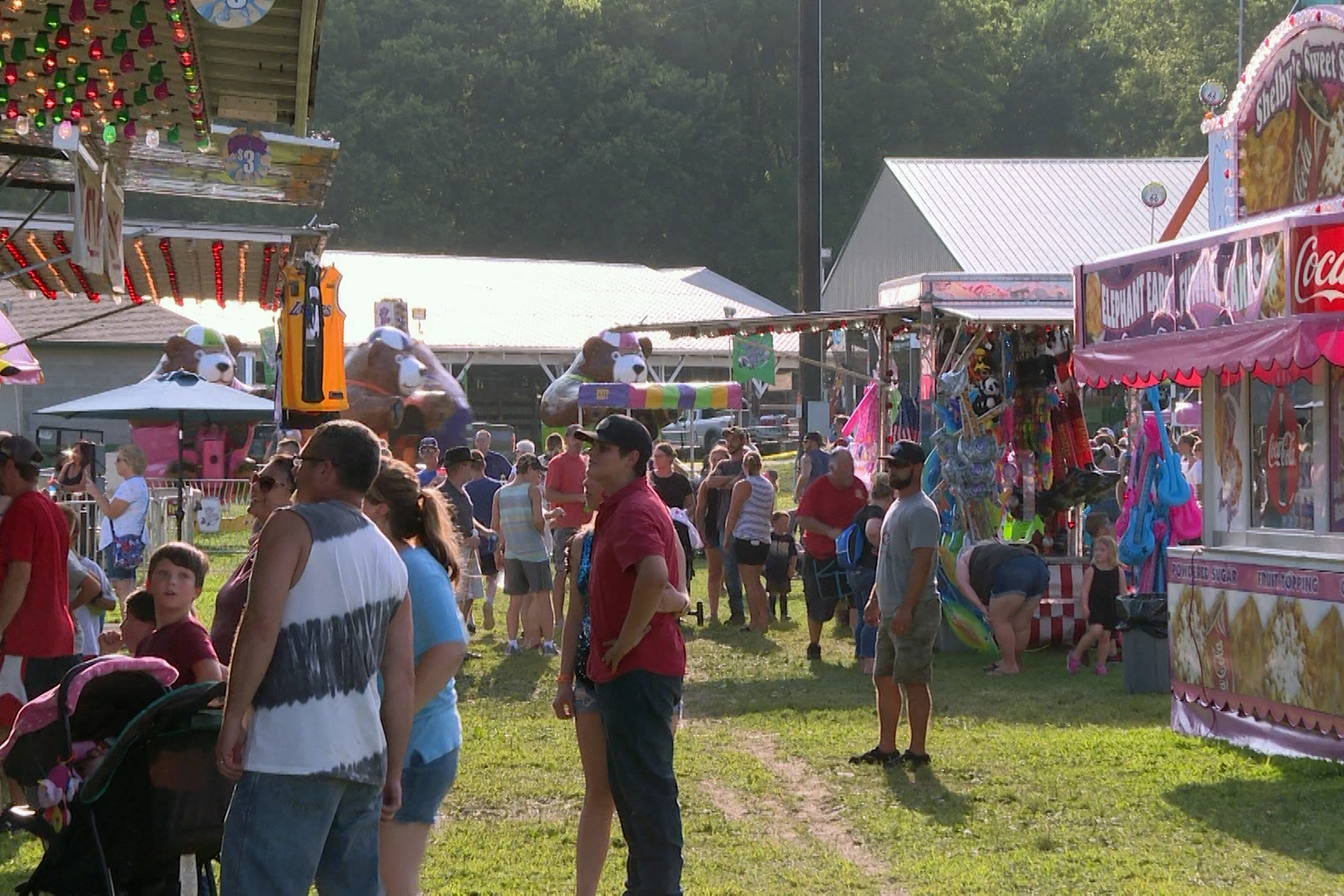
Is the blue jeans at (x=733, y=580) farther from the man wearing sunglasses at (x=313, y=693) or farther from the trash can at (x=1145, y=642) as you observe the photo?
the man wearing sunglasses at (x=313, y=693)

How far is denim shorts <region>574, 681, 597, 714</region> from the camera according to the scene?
583 centimetres

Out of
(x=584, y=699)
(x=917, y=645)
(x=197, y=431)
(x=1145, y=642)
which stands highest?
(x=197, y=431)

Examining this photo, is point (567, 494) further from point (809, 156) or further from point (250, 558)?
point (809, 156)

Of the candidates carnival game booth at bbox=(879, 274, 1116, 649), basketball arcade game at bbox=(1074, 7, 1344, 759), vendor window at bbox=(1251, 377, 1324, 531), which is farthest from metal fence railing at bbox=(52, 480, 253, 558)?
vendor window at bbox=(1251, 377, 1324, 531)

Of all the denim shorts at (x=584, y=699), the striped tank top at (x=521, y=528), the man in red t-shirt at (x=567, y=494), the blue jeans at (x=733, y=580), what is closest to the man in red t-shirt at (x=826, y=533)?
the blue jeans at (x=733, y=580)

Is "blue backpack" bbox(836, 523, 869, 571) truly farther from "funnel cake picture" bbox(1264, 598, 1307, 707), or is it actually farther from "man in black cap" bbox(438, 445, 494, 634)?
"funnel cake picture" bbox(1264, 598, 1307, 707)

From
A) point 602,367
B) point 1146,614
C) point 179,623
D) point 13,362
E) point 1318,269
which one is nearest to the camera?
point 179,623

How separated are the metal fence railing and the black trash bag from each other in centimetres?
1129

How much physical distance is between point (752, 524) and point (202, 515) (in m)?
11.2

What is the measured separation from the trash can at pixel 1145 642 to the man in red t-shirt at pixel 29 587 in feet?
24.5

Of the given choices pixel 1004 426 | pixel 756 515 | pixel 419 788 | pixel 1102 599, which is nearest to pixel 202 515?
pixel 756 515

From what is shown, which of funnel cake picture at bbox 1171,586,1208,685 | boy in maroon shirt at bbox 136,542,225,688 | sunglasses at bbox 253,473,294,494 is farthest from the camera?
funnel cake picture at bbox 1171,586,1208,685

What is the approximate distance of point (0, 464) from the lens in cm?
676

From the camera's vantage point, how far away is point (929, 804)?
8133 mm
